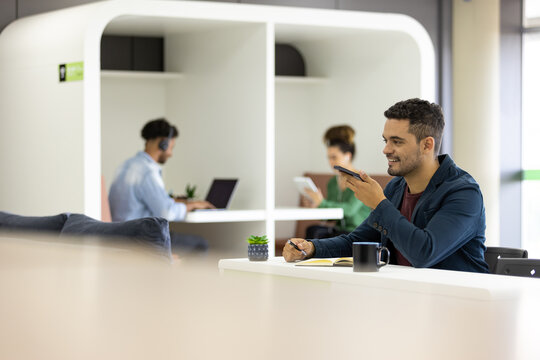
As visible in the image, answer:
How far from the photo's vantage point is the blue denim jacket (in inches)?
114

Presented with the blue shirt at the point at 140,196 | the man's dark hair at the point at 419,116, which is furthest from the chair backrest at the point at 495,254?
the blue shirt at the point at 140,196

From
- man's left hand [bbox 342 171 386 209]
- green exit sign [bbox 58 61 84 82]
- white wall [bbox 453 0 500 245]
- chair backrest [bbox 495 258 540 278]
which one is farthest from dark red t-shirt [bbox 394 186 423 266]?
white wall [bbox 453 0 500 245]

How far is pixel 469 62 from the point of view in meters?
7.44

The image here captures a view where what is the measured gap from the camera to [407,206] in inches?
127

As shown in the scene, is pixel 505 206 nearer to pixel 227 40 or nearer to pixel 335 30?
pixel 335 30

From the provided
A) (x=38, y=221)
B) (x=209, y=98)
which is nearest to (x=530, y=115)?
(x=209, y=98)

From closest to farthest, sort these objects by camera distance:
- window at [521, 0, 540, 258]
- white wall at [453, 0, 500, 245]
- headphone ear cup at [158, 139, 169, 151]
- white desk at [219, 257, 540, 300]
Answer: white desk at [219, 257, 540, 300] → headphone ear cup at [158, 139, 169, 151] → white wall at [453, 0, 500, 245] → window at [521, 0, 540, 258]

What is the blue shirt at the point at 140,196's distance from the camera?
5.54 m

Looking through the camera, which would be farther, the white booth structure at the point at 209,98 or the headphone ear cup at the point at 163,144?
the headphone ear cup at the point at 163,144

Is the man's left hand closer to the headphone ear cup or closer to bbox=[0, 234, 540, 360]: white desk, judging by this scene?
bbox=[0, 234, 540, 360]: white desk

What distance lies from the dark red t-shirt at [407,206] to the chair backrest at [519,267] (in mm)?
352

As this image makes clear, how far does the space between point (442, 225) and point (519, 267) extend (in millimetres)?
286

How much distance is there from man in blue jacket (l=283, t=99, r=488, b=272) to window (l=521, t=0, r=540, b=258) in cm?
451

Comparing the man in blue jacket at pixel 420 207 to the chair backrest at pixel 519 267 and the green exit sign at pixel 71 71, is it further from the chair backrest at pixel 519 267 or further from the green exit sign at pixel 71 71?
the green exit sign at pixel 71 71
